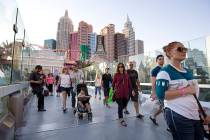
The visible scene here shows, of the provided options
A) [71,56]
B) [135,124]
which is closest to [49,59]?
[71,56]

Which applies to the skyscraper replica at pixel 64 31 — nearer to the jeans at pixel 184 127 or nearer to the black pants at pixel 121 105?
the black pants at pixel 121 105

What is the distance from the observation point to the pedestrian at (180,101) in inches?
80.0

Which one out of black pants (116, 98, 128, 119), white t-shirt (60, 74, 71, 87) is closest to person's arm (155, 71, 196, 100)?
black pants (116, 98, 128, 119)

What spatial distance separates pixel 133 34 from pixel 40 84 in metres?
84.2

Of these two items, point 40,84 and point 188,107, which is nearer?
point 188,107

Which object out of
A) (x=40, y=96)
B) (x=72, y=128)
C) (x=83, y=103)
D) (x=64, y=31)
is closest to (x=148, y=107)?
(x=83, y=103)

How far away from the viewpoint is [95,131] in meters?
4.89

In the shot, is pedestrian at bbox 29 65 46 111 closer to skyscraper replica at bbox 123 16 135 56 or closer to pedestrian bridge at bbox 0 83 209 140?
pedestrian bridge at bbox 0 83 209 140

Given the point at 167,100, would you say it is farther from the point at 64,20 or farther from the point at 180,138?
the point at 64,20

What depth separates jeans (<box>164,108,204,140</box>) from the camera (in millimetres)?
2014

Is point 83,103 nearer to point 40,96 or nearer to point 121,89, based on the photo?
point 121,89

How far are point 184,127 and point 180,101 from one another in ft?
0.78

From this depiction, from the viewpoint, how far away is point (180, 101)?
2082mm

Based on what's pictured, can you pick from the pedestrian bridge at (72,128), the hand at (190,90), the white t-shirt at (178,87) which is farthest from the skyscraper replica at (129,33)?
the hand at (190,90)
